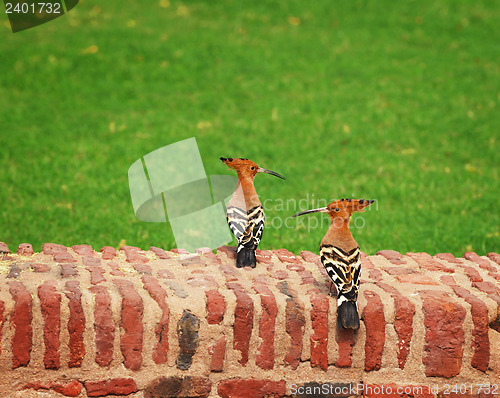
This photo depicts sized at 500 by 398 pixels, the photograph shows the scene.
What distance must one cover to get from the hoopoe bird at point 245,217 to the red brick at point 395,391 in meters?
1.32

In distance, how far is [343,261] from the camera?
15.4 feet

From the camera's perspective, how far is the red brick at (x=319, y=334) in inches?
185

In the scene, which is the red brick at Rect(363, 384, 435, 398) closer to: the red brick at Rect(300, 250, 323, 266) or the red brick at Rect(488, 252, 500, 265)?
the red brick at Rect(300, 250, 323, 266)

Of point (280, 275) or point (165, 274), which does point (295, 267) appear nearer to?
point (280, 275)

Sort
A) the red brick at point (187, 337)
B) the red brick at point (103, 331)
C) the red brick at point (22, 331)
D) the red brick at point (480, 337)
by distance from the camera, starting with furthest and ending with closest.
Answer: the red brick at point (480, 337) → the red brick at point (187, 337) → the red brick at point (103, 331) → the red brick at point (22, 331)

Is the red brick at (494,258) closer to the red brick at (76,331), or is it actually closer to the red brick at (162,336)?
the red brick at (162,336)

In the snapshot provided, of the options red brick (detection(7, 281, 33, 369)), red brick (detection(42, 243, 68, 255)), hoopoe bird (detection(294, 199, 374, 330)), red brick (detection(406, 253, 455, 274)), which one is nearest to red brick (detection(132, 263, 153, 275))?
red brick (detection(42, 243, 68, 255))

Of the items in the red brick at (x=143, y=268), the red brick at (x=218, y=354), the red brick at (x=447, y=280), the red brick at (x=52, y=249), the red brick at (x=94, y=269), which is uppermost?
the red brick at (x=52, y=249)

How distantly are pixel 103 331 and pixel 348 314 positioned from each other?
163cm

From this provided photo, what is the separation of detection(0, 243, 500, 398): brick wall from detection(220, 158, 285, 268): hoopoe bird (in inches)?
13.3

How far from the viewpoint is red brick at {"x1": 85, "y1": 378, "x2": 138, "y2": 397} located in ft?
14.7

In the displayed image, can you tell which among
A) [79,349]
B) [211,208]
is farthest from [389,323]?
[211,208]

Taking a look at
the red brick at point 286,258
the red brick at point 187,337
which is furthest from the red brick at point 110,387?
the red brick at point 286,258

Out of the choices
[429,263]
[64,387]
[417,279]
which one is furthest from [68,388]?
[429,263]
